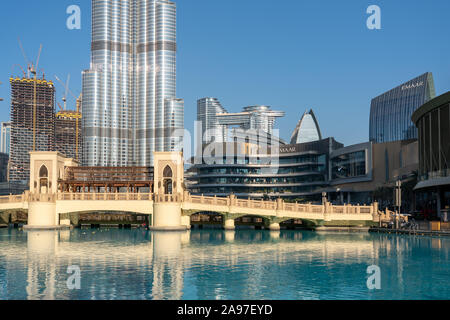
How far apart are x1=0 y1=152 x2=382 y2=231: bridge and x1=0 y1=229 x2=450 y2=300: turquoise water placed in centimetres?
1117

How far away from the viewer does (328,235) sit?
211ft

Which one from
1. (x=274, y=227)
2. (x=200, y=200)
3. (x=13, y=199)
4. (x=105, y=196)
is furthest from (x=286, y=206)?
(x=13, y=199)

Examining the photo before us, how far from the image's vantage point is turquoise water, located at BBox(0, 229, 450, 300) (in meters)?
26.6

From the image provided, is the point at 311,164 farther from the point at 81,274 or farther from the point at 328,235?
the point at 81,274

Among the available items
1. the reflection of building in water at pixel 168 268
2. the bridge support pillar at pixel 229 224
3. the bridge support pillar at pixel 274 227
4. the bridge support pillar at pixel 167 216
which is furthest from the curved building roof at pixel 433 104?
the reflection of building in water at pixel 168 268

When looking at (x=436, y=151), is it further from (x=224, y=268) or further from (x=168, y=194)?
(x=224, y=268)

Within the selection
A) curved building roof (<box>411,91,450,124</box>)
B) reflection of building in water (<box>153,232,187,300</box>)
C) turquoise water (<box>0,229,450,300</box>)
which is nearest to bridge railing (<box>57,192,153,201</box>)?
reflection of building in water (<box>153,232,187,300</box>)

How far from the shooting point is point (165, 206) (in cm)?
6769

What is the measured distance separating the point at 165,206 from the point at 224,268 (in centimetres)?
3342

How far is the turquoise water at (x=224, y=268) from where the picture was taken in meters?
26.6

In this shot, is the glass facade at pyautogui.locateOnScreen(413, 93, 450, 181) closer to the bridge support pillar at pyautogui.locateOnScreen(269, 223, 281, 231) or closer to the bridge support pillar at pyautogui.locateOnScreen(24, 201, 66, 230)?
the bridge support pillar at pyautogui.locateOnScreen(269, 223, 281, 231)

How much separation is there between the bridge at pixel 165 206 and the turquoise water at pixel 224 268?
11.2 meters
